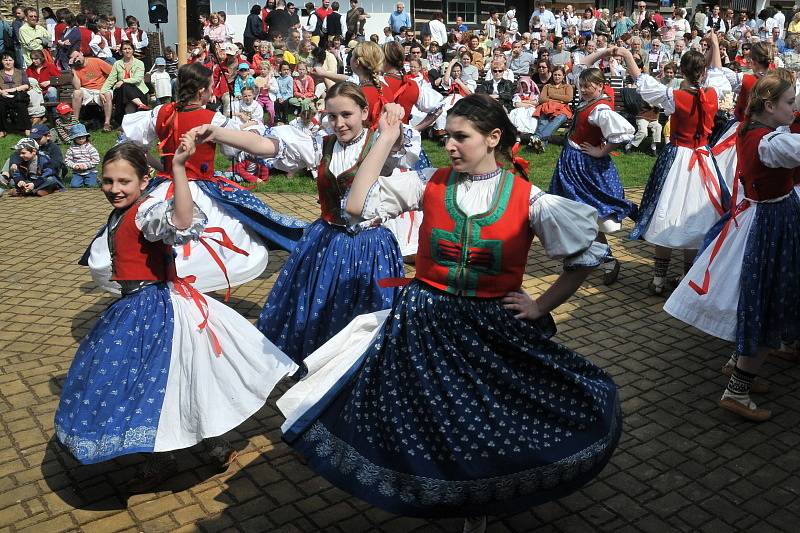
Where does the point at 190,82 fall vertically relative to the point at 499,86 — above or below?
above

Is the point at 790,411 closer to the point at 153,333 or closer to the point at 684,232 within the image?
the point at 684,232

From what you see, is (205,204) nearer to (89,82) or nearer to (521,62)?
(89,82)

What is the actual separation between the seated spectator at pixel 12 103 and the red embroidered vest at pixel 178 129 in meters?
9.92

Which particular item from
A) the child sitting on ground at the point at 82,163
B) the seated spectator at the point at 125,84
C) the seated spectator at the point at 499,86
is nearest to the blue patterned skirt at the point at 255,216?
the child sitting on ground at the point at 82,163

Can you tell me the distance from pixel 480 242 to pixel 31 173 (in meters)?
8.40

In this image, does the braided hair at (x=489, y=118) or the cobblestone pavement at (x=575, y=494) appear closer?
the braided hair at (x=489, y=118)

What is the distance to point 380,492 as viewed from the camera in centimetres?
324

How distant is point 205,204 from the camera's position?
5.75m

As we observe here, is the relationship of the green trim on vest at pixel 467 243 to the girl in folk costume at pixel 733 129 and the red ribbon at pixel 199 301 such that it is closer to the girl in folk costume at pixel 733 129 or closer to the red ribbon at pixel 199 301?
the red ribbon at pixel 199 301

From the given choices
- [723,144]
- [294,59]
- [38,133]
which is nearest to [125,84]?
[294,59]

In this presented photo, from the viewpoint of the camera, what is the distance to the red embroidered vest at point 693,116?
21.3 ft

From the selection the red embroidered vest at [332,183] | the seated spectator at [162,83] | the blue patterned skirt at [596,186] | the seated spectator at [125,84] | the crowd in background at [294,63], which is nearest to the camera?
the red embroidered vest at [332,183]

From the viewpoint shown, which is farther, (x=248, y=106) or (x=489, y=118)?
(x=248, y=106)

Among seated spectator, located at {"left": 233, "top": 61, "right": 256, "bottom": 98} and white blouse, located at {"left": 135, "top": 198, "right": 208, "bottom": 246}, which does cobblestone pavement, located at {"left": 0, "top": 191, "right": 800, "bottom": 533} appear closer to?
white blouse, located at {"left": 135, "top": 198, "right": 208, "bottom": 246}
